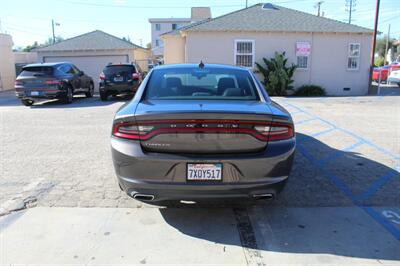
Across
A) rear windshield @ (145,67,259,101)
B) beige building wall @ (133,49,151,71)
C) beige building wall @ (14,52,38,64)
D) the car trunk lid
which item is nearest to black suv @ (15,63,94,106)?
beige building wall @ (133,49,151,71)

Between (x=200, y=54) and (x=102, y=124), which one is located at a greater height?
(x=200, y=54)

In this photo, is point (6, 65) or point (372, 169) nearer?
point (372, 169)

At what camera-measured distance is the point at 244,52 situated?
61.5 feet

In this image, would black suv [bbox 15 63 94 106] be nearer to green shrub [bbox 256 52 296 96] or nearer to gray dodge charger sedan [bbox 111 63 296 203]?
green shrub [bbox 256 52 296 96]

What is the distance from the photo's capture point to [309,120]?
1063 cm

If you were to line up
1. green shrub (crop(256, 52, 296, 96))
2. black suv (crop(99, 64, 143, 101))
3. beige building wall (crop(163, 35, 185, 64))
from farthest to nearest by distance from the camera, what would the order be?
beige building wall (crop(163, 35, 185, 64)), green shrub (crop(256, 52, 296, 96)), black suv (crop(99, 64, 143, 101))

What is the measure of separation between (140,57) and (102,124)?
60.7 feet

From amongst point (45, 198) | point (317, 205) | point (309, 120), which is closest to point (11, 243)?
point (45, 198)

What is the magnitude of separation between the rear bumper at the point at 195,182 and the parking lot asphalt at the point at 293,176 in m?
0.55

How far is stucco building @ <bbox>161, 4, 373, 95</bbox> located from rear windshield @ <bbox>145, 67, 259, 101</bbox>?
13.8 metres

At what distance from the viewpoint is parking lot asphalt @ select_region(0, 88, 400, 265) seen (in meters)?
4.03

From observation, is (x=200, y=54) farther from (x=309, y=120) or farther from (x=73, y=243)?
(x=73, y=243)

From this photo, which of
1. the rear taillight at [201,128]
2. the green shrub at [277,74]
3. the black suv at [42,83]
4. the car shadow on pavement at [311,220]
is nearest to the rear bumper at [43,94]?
the black suv at [42,83]

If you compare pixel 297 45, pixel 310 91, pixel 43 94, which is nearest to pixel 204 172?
pixel 43 94
